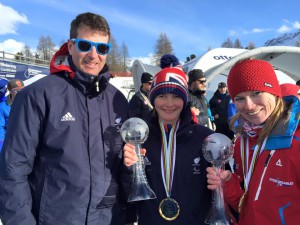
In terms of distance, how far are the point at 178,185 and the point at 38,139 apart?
3.28 ft

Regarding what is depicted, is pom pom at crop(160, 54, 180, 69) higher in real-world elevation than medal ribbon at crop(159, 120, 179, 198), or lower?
higher

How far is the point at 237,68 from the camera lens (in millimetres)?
1967

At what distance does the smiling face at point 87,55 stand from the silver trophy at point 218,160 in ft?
3.00

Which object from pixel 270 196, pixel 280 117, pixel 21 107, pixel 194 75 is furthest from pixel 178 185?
pixel 194 75

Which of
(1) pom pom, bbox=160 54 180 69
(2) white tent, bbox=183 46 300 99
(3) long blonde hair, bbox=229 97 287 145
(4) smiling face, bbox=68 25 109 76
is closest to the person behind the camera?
(3) long blonde hair, bbox=229 97 287 145

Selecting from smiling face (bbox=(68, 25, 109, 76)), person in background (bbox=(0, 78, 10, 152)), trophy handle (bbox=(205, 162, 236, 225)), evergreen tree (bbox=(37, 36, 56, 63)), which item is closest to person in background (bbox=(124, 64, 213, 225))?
trophy handle (bbox=(205, 162, 236, 225))

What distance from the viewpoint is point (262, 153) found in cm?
177

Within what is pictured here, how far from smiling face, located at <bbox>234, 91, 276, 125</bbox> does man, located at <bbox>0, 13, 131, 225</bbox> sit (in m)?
0.88

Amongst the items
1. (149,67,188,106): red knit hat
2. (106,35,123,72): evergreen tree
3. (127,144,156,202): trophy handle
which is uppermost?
(106,35,123,72): evergreen tree

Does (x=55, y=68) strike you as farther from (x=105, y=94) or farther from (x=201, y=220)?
(x=201, y=220)

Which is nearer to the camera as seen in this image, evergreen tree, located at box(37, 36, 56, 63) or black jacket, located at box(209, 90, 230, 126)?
black jacket, located at box(209, 90, 230, 126)

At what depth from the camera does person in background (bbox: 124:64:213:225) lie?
77.9 inches

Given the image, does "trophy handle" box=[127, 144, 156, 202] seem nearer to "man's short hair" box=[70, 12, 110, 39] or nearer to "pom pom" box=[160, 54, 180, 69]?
"man's short hair" box=[70, 12, 110, 39]

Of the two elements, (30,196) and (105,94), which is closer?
(30,196)
